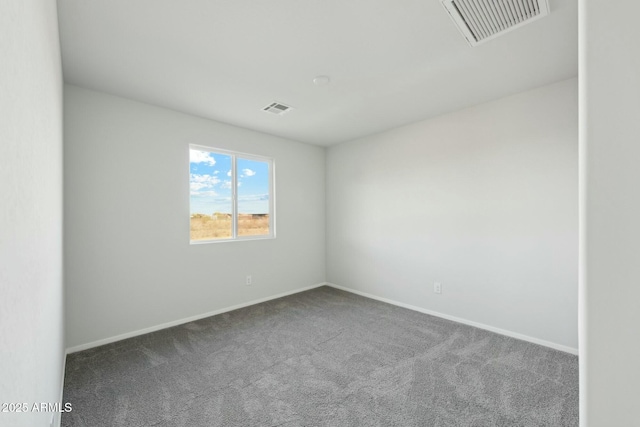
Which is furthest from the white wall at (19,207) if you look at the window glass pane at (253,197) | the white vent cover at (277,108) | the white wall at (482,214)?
the white wall at (482,214)

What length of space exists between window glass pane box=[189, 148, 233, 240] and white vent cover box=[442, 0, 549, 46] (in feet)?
10.0

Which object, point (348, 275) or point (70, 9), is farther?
point (348, 275)

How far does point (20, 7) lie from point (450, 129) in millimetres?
3615

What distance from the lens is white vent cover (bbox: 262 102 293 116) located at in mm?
3078

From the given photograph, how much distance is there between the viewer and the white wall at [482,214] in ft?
8.52

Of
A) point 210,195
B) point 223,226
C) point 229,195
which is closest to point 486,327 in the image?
point 223,226

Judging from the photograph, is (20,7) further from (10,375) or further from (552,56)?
(552,56)

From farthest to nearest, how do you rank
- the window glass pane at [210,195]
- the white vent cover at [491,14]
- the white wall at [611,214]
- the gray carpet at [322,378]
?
the window glass pane at [210,195], the gray carpet at [322,378], the white vent cover at [491,14], the white wall at [611,214]

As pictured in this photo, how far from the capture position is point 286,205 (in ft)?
14.5

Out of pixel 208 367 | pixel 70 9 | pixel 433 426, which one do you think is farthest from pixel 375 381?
pixel 70 9

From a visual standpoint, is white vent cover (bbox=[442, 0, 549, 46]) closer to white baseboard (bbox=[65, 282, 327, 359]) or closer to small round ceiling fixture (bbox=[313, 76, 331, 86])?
small round ceiling fixture (bbox=[313, 76, 331, 86])

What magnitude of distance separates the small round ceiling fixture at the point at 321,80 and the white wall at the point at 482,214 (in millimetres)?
1699

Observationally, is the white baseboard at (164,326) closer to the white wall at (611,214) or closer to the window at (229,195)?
the window at (229,195)

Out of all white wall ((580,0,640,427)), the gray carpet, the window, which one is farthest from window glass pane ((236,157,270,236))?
white wall ((580,0,640,427))
